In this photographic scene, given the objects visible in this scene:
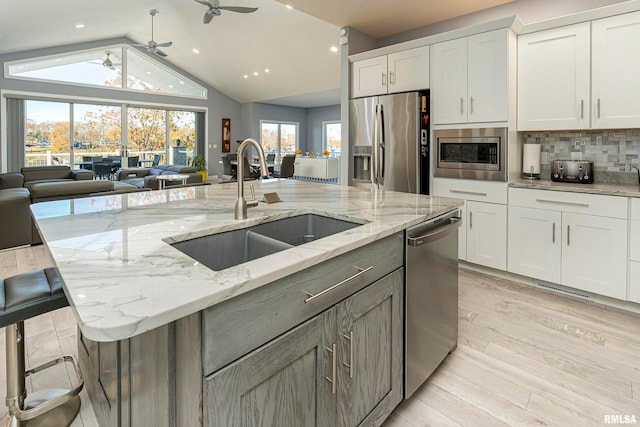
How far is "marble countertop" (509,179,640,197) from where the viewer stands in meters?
2.56

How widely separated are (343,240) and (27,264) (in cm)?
394

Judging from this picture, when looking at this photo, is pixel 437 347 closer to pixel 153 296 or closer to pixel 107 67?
pixel 153 296

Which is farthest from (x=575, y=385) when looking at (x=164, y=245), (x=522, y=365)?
(x=164, y=245)

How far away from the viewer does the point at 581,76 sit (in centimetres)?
288

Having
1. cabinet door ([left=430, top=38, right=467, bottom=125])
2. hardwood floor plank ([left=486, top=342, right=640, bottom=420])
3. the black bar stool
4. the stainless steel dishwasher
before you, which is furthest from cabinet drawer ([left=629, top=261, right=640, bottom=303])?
the black bar stool

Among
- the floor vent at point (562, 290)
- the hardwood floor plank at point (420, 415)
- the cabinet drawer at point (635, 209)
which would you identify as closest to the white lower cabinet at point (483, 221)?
the floor vent at point (562, 290)

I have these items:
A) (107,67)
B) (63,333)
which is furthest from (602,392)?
(107,67)

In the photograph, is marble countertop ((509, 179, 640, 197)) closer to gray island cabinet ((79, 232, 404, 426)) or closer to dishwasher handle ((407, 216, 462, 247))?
dishwasher handle ((407, 216, 462, 247))

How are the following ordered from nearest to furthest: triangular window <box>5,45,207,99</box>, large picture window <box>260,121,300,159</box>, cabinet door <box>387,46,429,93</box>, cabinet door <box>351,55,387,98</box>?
cabinet door <box>387,46,429,93</box> → cabinet door <box>351,55,387,98</box> → triangular window <box>5,45,207,99</box> → large picture window <box>260,121,300,159</box>

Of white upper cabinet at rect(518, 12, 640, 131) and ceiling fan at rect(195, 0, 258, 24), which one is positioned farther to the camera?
ceiling fan at rect(195, 0, 258, 24)

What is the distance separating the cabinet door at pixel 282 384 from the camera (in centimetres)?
85

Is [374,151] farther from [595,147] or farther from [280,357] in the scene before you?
[280,357]

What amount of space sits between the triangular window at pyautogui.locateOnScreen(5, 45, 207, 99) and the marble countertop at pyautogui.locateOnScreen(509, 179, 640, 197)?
30.6 feet

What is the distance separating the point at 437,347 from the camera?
183 cm
